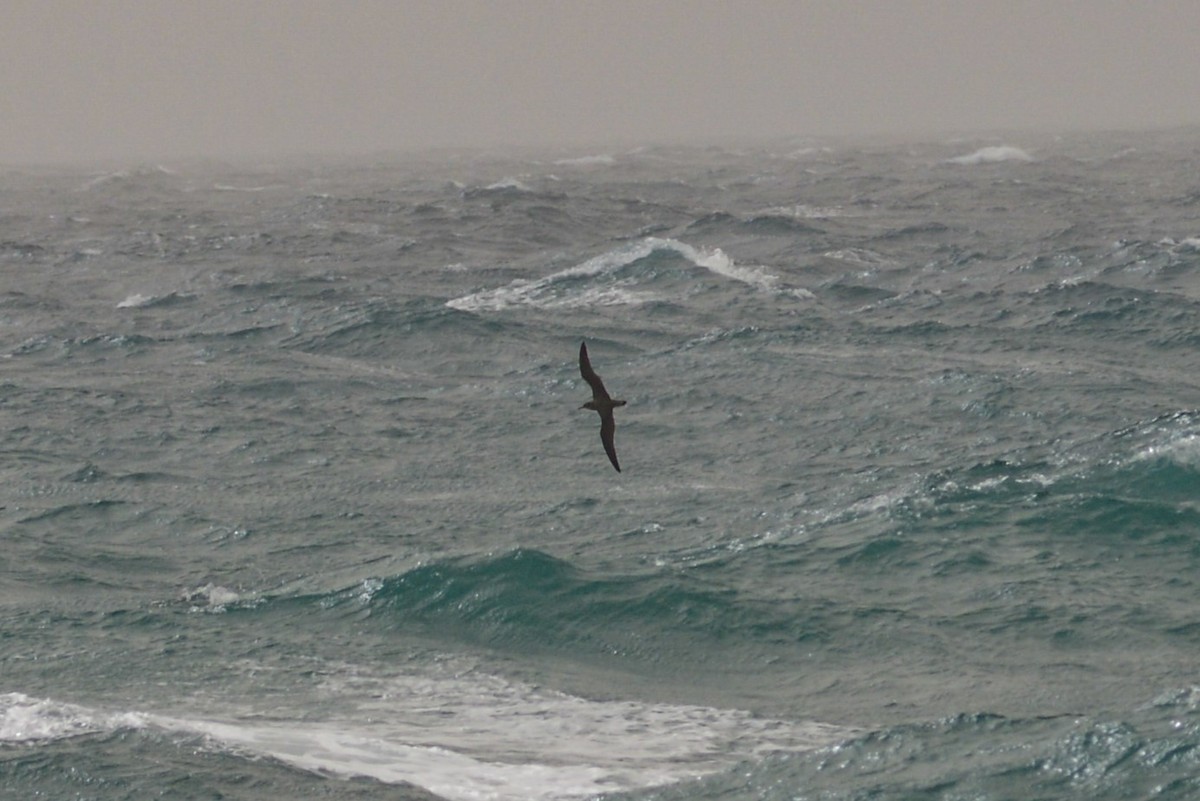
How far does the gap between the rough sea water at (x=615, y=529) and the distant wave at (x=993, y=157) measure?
51.0 m

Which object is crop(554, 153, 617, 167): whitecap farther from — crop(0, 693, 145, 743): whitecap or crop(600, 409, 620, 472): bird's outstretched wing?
crop(600, 409, 620, 472): bird's outstretched wing

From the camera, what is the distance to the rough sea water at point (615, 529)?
682 inches

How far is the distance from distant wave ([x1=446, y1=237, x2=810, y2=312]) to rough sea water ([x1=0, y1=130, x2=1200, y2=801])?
0.22 m

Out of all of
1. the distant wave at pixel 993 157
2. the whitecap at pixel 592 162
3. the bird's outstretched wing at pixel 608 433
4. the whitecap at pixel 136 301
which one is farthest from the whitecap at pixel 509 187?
the bird's outstretched wing at pixel 608 433

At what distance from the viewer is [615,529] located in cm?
2511

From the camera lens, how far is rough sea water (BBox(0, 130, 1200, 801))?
1733 centimetres

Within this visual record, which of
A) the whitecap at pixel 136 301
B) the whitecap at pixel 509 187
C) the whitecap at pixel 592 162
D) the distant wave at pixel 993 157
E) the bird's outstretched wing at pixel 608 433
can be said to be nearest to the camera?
the bird's outstretched wing at pixel 608 433

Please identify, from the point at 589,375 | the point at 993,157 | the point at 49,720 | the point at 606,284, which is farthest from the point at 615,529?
the point at 993,157

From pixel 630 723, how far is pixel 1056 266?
31.3 metres

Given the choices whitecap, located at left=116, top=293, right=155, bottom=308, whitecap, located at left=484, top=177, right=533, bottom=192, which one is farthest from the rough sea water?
whitecap, located at left=484, top=177, right=533, bottom=192

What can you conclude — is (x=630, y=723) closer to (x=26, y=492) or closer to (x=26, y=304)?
(x=26, y=492)

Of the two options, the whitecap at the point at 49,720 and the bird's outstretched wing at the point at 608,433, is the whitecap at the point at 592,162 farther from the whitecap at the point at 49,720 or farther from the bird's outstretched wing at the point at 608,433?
the bird's outstretched wing at the point at 608,433

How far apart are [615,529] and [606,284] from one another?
2240 cm

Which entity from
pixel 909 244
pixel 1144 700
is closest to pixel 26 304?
pixel 909 244
